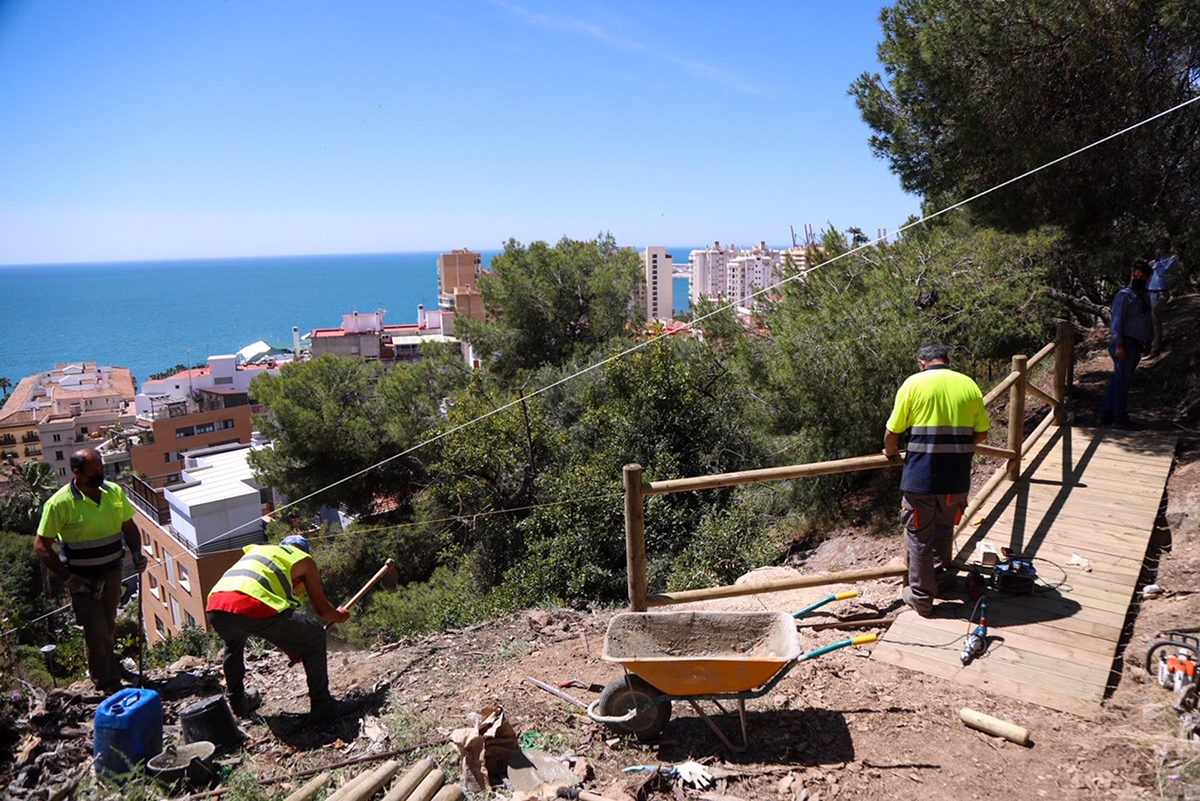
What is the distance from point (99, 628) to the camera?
5.45m

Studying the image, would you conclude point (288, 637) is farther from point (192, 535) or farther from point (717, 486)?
point (192, 535)

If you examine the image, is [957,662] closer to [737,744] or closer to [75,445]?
[737,744]

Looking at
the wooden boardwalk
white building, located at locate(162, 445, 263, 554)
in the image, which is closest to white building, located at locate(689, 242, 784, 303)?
white building, located at locate(162, 445, 263, 554)

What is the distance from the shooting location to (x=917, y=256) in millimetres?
10578

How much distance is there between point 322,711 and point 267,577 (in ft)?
3.08

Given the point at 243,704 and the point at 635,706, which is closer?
the point at 635,706

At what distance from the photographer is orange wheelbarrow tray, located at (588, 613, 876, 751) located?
3658mm

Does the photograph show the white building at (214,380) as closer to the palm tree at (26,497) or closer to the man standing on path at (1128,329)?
the palm tree at (26,497)

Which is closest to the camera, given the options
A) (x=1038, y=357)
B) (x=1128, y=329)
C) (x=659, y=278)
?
(x=1038, y=357)

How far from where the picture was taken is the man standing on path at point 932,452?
4.59 m

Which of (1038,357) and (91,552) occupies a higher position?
(1038,357)

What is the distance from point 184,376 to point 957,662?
216 ft

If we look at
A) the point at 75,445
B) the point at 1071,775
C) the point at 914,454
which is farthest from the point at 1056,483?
the point at 75,445

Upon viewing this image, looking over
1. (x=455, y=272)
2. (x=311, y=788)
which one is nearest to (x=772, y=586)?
(x=311, y=788)
